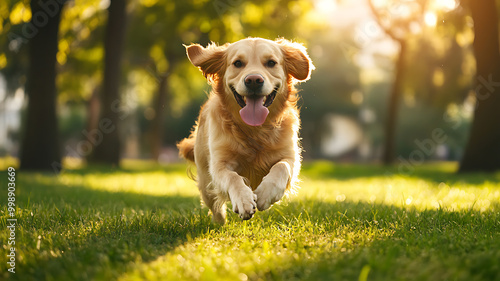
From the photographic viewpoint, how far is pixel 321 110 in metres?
41.3

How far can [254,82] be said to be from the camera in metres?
3.98

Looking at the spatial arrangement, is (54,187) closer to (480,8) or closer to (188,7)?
(188,7)

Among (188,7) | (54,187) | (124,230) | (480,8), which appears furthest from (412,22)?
(124,230)

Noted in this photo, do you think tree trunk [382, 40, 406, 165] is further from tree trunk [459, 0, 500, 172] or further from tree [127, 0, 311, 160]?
tree trunk [459, 0, 500, 172]

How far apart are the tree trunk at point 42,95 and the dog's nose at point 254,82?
9004mm

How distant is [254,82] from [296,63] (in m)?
0.80

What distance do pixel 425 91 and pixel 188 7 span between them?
13.1m

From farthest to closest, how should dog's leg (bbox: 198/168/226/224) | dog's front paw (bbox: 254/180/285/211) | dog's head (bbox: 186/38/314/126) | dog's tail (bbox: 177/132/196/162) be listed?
dog's tail (bbox: 177/132/196/162) → dog's leg (bbox: 198/168/226/224) → dog's head (bbox: 186/38/314/126) → dog's front paw (bbox: 254/180/285/211)

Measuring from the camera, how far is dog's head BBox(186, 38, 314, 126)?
409cm

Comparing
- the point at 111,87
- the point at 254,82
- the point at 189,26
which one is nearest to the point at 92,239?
the point at 254,82

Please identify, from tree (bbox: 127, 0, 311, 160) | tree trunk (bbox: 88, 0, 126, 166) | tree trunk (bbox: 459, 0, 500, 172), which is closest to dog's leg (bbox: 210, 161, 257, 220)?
tree trunk (bbox: 459, 0, 500, 172)

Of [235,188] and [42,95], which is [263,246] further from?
[42,95]

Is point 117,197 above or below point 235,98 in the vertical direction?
below

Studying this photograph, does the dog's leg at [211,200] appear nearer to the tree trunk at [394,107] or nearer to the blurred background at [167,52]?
the blurred background at [167,52]
